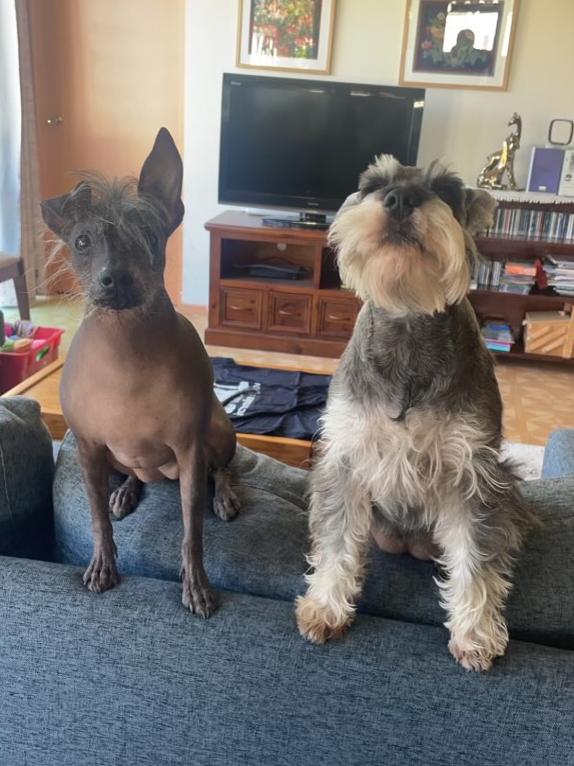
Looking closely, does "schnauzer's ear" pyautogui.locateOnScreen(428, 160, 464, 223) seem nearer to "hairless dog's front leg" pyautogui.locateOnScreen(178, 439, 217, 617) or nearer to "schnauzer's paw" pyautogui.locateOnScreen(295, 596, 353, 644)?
"hairless dog's front leg" pyautogui.locateOnScreen(178, 439, 217, 617)

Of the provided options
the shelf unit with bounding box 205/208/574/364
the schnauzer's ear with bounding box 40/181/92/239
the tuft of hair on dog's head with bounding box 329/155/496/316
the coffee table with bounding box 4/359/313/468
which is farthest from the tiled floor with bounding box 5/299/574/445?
the schnauzer's ear with bounding box 40/181/92/239

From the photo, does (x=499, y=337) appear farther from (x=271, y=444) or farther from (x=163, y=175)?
(x=163, y=175)

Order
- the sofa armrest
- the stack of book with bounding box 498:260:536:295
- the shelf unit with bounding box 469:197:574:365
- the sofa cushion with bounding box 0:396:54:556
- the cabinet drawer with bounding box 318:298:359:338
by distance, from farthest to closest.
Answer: the cabinet drawer with bounding box 318:298:359:338, the stack of book with bounding box 498:260:536:295, the shelf unit with bounding box 469:197:574:365, the sofa armrest, the sofa cushion with bounding box 0:396:54:556

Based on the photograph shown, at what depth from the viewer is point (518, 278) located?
4.24 meters

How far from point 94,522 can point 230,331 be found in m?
3.48

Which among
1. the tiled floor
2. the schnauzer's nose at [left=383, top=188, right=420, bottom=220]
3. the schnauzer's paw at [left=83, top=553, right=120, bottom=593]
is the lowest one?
the tiled floor

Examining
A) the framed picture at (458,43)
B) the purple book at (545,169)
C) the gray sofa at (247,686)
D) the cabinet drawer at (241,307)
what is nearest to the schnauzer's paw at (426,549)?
the gray sofa at (247,686)

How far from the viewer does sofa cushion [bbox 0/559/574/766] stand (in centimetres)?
84

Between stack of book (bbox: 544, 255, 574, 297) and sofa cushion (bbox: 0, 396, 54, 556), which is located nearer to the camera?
sofa cushion (bbox: 0, 396, 54, 556)

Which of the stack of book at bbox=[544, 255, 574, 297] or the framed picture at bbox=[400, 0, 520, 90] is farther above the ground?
the framed picture at bbox=[400, 0, 520, 90]

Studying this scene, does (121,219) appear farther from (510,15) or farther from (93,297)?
(510,15)

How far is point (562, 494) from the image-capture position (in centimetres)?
130

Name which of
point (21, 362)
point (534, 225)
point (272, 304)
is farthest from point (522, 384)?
point (21, 362)

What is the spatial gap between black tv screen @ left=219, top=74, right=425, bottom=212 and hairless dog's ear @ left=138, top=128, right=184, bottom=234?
11.3 ft
